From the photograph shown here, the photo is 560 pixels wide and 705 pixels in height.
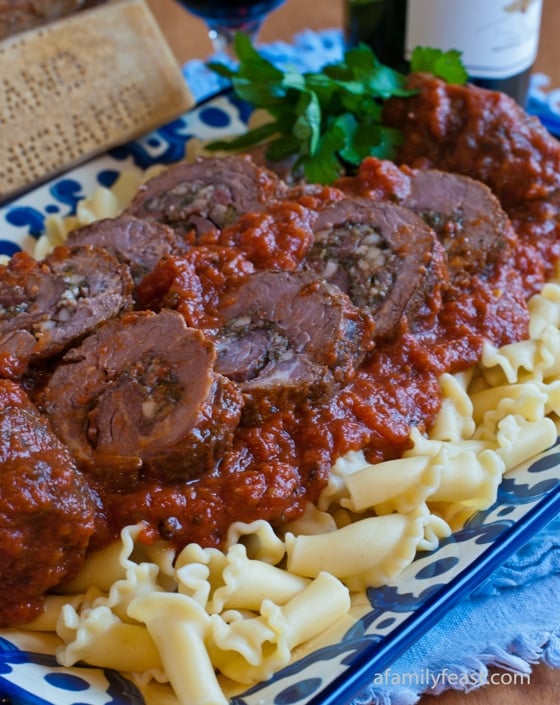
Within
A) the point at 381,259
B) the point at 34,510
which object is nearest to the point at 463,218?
the point at 381,259

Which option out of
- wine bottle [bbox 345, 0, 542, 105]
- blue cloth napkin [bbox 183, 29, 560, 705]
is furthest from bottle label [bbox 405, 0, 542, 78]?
blue cloth napkin [bbox 183, 29, 560, 705]

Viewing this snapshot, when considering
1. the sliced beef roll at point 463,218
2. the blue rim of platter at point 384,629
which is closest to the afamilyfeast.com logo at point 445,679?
the blue rim of platter at point 384,629

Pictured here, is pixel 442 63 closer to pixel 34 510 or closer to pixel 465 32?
pixel 465 32

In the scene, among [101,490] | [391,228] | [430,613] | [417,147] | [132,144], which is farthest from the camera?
[132,144]

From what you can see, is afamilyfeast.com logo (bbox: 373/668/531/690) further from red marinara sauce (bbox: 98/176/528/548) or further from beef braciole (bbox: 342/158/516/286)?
beef braciole (bbox: 342/158/516/286)

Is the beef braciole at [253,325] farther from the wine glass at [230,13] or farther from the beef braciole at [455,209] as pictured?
the wine glass at [230,13]

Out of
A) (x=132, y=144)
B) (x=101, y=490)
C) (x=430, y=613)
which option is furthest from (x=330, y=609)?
(x=132, y=144)

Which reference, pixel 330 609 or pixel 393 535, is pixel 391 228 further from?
pixel 330 609
